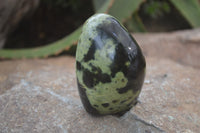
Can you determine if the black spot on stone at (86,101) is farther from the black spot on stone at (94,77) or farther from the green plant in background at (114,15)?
the green plant in background at (114,15)

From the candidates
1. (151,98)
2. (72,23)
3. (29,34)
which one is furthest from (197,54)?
(29,34)

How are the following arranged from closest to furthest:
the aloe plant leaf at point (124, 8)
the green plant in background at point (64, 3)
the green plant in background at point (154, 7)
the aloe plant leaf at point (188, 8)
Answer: the aloe plant leaf at point (124, 8)
the aloe plant leaf at point (188, 8)
the green plant in background at point (154, 7)
the green plant in background at point (64, 3)

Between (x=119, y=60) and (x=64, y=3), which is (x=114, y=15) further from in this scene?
(x=64, y=3)

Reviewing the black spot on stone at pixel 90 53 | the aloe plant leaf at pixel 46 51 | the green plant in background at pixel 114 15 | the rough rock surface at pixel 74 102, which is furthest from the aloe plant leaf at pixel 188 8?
the black spot on stone at pixel 90 53

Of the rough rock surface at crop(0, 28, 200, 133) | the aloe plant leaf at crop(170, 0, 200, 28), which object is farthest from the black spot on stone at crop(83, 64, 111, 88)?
the aloe plant leaf at crop(170, 0, 200, 28)

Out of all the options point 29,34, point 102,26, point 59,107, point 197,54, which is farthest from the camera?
point 29,34

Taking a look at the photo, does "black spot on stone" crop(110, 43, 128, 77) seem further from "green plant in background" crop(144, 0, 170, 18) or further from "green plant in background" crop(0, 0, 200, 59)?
"green plant in background" crop(144, 0, 170, 18)

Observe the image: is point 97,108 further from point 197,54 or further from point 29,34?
point 29,34
